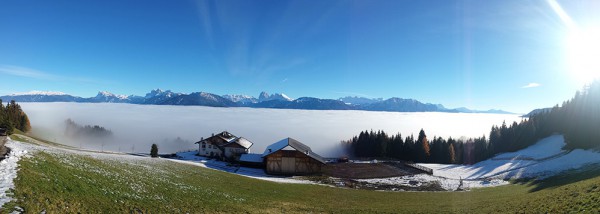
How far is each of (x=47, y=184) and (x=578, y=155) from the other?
85529 mm

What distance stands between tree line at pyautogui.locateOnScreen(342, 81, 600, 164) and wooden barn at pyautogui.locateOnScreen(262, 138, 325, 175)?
52889 mm

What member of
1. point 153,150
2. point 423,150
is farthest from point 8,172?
point 423,150

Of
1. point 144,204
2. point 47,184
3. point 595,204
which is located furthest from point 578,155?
point 47,184

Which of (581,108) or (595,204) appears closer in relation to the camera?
(595,204)

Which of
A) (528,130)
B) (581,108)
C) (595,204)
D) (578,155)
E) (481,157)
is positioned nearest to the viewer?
(595,204)

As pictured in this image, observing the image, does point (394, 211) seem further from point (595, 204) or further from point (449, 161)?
point (449, 161)

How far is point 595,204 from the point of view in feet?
55.9

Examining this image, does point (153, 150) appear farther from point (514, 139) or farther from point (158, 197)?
point (514, 139)

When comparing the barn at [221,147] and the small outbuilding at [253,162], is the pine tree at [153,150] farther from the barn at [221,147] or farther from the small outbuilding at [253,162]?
the small outbuilding at [253,162]

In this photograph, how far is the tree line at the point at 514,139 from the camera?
235 ft

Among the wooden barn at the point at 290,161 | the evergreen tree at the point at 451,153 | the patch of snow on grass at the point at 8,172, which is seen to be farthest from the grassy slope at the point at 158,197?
the evergreen tree at the point at 451,153

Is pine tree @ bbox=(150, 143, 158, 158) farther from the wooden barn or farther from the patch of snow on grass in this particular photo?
the patch of snow on grass

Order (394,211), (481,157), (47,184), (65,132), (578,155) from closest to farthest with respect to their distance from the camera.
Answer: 1. (47,184)
2. (394,211)
3. (578,155)
4. (481,157)
5. (65,132)

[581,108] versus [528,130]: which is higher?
[581,108]
